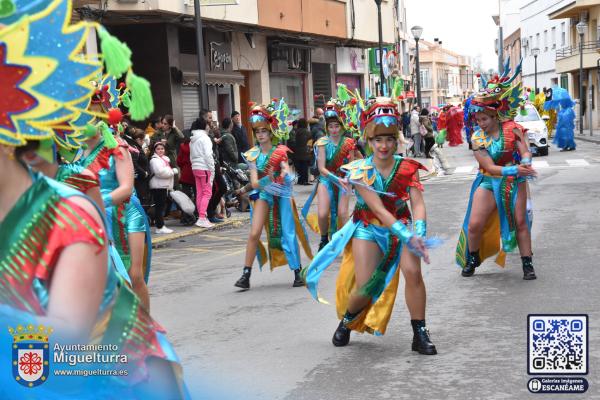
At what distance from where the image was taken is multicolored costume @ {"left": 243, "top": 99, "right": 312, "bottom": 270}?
930cm

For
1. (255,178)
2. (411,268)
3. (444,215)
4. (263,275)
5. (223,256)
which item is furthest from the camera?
(444,215)

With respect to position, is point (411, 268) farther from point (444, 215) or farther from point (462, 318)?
point (444, 215)

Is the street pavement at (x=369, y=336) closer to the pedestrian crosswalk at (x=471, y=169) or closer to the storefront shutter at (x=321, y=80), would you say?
the pedestrian crosswalk at (x=471, y=169)

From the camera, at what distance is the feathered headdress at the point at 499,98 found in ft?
28.9

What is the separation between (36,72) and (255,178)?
6.99m

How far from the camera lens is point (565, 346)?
16.9 ft

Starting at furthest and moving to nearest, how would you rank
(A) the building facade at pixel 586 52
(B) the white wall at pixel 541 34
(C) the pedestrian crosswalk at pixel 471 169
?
(B) the white wall at pixel 541 34 < (A) the building facade at pixel 586 52 < (C) the pedestrian crosswalk at pixel 471 169

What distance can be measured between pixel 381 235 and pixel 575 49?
5011 cm

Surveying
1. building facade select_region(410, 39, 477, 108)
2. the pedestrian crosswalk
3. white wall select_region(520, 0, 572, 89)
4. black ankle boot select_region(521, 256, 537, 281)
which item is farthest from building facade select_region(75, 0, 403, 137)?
building facade select_region(410, 39, 477, 108)

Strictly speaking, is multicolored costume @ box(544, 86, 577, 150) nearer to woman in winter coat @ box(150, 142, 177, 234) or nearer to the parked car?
the parked car

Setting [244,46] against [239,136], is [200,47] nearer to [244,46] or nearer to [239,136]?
[239,136]

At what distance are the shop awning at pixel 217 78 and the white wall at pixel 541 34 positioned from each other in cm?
3559

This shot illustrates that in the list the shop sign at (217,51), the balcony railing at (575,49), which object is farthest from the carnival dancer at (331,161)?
the balcony railing at (575,49)

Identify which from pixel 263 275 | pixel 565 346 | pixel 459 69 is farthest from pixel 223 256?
pixel 459 69
